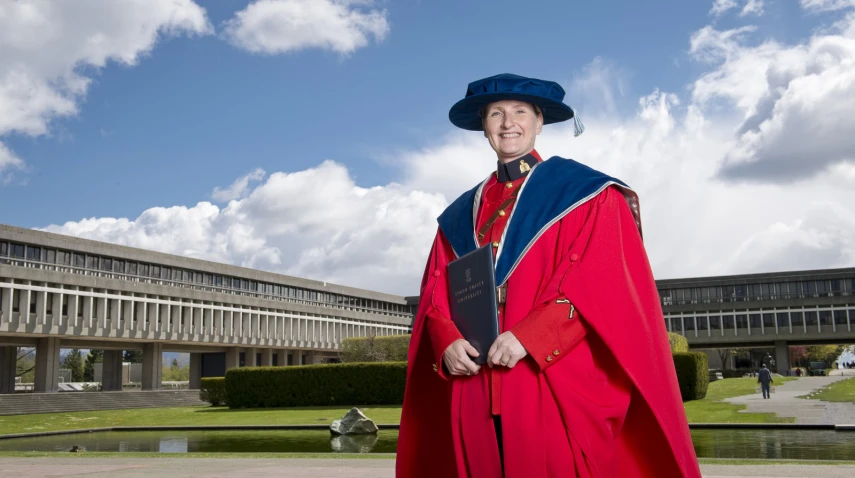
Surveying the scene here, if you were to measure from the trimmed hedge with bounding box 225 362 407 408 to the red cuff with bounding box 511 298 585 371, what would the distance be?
3041cm

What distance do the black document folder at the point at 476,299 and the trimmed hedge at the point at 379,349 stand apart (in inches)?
1952

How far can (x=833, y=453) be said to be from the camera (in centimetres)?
1415

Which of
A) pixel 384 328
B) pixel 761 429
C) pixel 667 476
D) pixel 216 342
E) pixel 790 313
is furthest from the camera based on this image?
pixel 384 328

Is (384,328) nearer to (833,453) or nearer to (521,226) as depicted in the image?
(833,453)

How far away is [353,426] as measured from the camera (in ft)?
73.2

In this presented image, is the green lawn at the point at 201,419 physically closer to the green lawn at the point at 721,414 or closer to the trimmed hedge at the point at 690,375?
the green lawn at the point at 721,414

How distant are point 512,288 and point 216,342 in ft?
220

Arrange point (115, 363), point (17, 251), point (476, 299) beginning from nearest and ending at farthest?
1. point (476, 299)
2. point (17, 251)
3. point (115, 363)

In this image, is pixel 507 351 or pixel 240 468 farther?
pixel 240 468

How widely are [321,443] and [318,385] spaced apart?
17402 mm

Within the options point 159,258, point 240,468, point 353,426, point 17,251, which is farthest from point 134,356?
point 240,468

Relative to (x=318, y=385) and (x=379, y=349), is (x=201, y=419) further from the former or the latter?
(x=379, y=349)

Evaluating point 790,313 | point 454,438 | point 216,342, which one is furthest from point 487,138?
point 790,313

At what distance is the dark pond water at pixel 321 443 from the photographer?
585 inches
